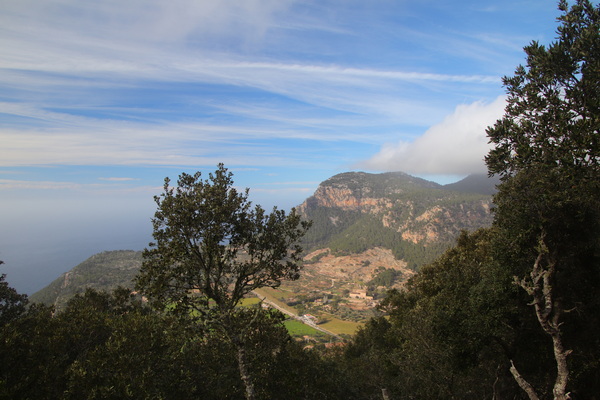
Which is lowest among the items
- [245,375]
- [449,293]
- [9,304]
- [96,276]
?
[96,276]

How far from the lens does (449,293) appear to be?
44.4 ft

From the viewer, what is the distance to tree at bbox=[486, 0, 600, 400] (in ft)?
30.3

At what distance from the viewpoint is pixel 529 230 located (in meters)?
9.65

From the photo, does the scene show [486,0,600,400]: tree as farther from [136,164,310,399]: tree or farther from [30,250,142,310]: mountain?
[30,250,142,310]: mountain

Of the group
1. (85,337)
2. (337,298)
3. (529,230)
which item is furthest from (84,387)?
(337,298)

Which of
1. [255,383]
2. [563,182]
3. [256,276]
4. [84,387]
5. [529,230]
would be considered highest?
[563,182]

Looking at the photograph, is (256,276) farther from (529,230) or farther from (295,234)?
(529,230)


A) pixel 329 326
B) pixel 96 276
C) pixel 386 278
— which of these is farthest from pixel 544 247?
pixel 386 278

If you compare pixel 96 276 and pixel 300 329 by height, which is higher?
pixel 96 276

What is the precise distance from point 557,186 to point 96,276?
152796mm

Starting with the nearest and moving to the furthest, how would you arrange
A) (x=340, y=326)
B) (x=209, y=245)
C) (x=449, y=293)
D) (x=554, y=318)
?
1. (x=554, y=318)
2. (x=209, y=245)
3. (x=449, y=293)
4. (x=340, y=326)

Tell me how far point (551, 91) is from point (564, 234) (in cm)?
642

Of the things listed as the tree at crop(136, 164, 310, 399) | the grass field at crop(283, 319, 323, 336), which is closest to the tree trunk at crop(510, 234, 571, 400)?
the tree at crop(136, 164, 310, 399)

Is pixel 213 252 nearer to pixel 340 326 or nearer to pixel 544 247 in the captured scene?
pixel 544 247
